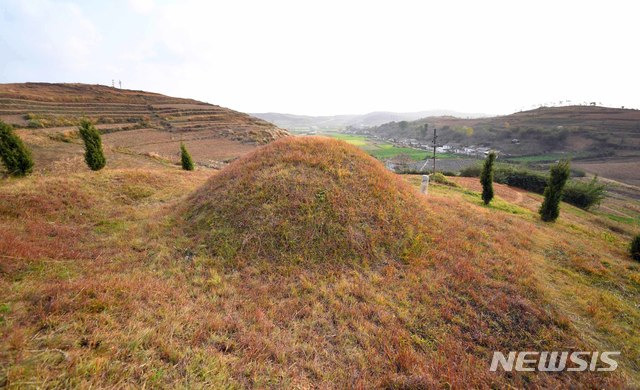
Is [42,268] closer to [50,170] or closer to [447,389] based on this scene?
[447,389]

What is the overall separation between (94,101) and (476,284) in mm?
79578

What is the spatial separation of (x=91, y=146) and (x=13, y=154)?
152 inches

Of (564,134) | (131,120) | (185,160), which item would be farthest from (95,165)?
(564,134)

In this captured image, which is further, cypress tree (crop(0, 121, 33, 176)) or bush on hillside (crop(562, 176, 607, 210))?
bush on hillside (crop(562, 176, 607, 210))

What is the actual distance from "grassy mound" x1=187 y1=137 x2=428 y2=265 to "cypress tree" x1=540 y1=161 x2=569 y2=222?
10.5 m

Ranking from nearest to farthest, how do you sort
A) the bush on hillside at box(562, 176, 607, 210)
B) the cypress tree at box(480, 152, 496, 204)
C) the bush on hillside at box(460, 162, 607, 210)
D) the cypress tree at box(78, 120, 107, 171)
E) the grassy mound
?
the grassy mound → the cypress tree at box(78, 120, 107, 171) → the cypress tree at box(480, 152, 496, 204) → the bush on hillside at box(562, 176, 607, 210) → the bush on hillside at box(460, 162, 607, 210)

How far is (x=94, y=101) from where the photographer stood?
57.3 m

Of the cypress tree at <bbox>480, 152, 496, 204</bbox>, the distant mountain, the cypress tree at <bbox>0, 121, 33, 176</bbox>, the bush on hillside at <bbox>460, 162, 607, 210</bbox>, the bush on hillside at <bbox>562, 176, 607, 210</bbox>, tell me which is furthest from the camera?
the distant mountain

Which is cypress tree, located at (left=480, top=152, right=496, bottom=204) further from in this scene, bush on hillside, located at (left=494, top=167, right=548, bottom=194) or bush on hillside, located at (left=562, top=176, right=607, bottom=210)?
bush on hillside, located at (left=494, top=167, right=548, bottom=194)

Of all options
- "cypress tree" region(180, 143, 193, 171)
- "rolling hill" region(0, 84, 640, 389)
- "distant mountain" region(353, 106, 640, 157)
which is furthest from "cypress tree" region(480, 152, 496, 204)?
"distant mountain" region(353, 106, 640, 157)

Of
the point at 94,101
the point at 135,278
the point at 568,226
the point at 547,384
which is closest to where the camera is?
the point at 547,384

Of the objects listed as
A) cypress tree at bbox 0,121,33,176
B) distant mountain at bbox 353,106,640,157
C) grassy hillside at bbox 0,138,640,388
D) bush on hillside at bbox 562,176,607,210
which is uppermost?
distant mountain at bbox 353,106,640,157

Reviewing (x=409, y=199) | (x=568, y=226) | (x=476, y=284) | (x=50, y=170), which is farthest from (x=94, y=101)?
(x=568, y=226)

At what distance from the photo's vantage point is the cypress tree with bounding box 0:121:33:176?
13367 millimetres
